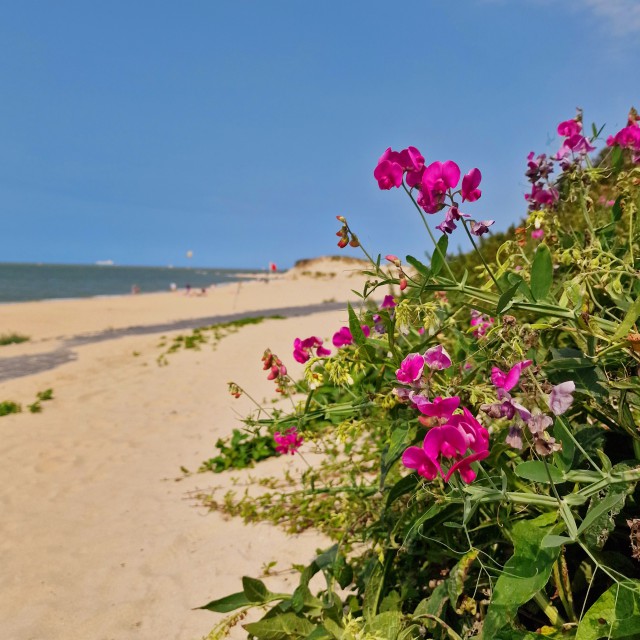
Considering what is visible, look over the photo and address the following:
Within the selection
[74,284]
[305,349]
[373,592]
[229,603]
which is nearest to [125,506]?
[229,603]

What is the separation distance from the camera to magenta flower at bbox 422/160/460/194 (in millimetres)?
1358

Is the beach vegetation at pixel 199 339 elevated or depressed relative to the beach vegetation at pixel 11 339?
depressed

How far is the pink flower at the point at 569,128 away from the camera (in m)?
1.85

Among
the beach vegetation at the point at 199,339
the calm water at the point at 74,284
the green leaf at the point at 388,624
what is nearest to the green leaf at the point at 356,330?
the green leaf at the point at 388,624

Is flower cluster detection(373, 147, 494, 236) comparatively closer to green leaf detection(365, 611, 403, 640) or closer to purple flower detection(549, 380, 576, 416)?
purple flower detection(549, 380, 576, 416)

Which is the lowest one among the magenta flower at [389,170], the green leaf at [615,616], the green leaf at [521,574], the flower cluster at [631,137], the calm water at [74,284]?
the green leaf at [615,616]

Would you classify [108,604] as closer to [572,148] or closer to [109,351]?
[572,148]

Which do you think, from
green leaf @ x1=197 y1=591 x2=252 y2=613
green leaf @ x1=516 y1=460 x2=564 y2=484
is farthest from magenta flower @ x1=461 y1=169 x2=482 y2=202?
green leaf @ x1=197 y1=591 x2=252 y2=613

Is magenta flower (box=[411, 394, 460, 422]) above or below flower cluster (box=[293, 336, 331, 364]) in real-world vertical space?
below

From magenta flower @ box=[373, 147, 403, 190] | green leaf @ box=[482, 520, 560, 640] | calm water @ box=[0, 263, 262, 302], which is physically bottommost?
green leaf @ box=[482, 520, 560, 640]

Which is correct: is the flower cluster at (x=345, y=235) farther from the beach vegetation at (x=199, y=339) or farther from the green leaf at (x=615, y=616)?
the beach vegetation at (x=199, y=339)

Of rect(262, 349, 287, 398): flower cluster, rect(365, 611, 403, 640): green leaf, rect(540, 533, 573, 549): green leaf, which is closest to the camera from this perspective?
rect(540, 533, 573, 549): green leaf

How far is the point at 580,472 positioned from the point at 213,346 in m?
8.95

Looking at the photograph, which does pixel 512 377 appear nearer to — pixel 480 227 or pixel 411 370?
pixel 411 370
